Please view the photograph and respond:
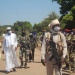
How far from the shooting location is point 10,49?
47.6 feet

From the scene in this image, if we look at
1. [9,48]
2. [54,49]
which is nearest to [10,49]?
[9,48]

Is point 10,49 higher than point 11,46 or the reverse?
the reverse

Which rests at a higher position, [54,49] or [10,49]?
[10,49]

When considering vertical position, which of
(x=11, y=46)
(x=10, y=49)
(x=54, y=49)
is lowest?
(x=54, y=49)

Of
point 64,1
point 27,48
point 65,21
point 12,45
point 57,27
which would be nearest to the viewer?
point 57,27

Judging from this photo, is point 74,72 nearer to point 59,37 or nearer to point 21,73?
point 21,73

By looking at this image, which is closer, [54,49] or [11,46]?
[54,49]

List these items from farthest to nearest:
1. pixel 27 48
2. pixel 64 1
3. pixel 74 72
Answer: pixel 64 1 → pixel 27 48 → pixel 74 72

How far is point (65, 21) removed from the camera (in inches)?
1500

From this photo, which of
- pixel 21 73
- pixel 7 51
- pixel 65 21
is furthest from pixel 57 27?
pixel 65 21

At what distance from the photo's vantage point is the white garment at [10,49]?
1435 cm

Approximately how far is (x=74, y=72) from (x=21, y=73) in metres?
2.21

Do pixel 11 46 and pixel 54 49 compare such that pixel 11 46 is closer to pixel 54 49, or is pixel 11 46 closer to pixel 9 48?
pixel 9 48

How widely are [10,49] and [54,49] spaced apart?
7.04 metres
